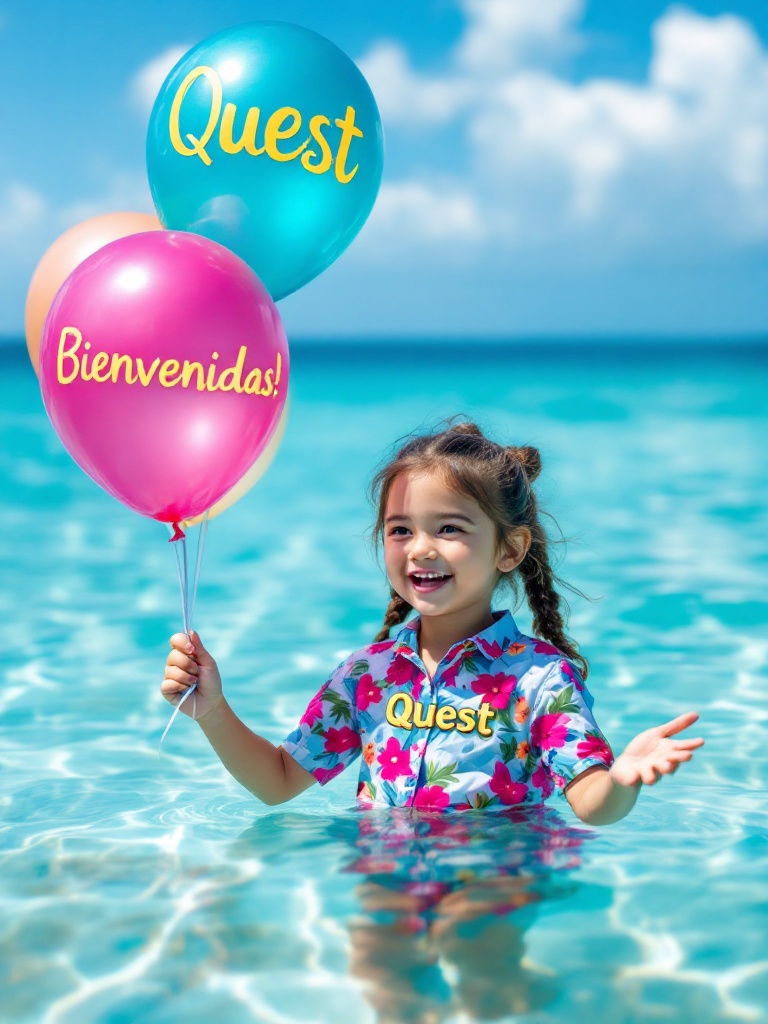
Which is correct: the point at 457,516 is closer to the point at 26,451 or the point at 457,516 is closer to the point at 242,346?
the point at 242,346

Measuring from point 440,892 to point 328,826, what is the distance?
1.78 feet

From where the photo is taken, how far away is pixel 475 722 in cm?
285

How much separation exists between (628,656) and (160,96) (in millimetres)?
3153

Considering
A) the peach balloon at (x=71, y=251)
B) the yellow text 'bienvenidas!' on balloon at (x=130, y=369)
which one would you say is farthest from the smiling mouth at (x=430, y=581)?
the peach balloon at (x=71, y=251)

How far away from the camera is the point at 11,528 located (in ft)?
29.6

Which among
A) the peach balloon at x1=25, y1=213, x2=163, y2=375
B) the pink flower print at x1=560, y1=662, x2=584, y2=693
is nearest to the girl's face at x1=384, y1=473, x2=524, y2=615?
the pink flower print at x1=560, y1=662, x2=584, y2=693

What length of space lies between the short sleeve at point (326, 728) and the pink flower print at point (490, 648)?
1.03 feet

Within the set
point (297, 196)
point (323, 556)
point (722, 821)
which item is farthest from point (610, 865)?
point (323, 556)

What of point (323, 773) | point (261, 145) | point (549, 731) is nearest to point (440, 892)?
point (549, 731)

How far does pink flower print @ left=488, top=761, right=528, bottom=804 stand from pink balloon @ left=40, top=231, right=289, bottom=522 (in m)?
0.85

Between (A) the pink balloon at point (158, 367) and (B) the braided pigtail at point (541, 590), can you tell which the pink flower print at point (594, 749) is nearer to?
(B) the braided pigtail at point (541, 590)

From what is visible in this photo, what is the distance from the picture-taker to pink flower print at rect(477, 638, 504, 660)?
2.89 meters

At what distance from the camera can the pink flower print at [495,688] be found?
9.36 feet

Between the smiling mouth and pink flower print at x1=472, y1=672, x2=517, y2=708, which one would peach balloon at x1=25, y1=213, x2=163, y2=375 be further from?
pink flower print at x1=472, y1=672, x2=517, y2=708
